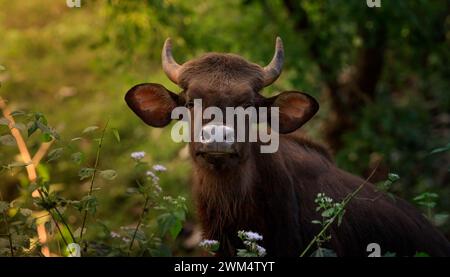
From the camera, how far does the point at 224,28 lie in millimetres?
11109

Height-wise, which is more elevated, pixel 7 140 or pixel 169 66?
pixel 169 66

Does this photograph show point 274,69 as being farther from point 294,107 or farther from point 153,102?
point 153,102

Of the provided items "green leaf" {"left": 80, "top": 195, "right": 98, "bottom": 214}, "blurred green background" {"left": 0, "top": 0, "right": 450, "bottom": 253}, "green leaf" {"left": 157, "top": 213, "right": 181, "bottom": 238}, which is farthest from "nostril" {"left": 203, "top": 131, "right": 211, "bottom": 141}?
"blurred green background" {"left": 0, "top": 0, "right": 450, "bottom": 253}

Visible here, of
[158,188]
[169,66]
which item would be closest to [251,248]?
[158,188]

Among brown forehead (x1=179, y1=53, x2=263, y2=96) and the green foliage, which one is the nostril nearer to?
brown forehead (x1=179, y1=53, x2=263, y2=96)

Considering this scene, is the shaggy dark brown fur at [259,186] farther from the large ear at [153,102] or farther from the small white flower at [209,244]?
the small white flower at [209,244]

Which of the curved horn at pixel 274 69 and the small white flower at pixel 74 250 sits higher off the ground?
the curved horn at pixel 274 69

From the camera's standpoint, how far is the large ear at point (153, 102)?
6.85 metres

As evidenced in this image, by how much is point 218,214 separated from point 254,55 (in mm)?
4130

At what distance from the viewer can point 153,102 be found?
6.92 metres

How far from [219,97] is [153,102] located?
2.70ft

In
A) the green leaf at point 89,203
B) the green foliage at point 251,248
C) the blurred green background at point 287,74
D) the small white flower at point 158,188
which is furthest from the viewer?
the blurred green background at point 287,74

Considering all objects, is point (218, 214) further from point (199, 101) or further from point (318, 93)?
point (318, 93)

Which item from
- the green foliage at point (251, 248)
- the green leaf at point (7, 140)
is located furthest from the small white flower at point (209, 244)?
the green leaf at point (7, 140)
